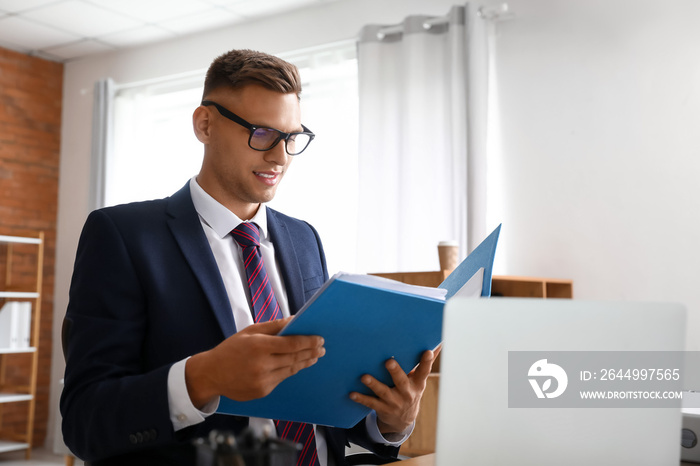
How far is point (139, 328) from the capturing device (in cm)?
139

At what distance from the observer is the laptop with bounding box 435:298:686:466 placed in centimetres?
89

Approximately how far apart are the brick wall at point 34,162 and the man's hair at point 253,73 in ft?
13.5

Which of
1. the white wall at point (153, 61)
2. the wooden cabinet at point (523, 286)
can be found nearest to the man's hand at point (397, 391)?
the wooden cabinet at point (523, 286)

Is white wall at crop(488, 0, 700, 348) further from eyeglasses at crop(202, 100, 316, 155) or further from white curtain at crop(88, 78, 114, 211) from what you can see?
white curtain at crop(88, 78, 114, 211)

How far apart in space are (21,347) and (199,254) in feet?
13.4

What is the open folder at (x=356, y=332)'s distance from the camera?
41.1 inches

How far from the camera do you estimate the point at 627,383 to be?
918mm

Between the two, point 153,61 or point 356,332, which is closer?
point 356,332

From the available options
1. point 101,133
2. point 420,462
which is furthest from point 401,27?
point 420,462

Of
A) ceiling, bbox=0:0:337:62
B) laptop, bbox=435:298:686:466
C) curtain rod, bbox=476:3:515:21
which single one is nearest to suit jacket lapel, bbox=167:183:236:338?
laptop, bbox=435:298:686:466

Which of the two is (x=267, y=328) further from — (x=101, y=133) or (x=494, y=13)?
(x=101, y=133)

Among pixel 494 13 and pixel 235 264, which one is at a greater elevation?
pixel 494 13

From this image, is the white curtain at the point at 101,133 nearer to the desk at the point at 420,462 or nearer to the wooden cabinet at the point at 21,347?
the wooden cabinet at the point at 21,347

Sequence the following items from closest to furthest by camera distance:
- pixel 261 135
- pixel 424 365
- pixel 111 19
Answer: pixel 424 365 → pixel 261 135 → pixel 111 19
